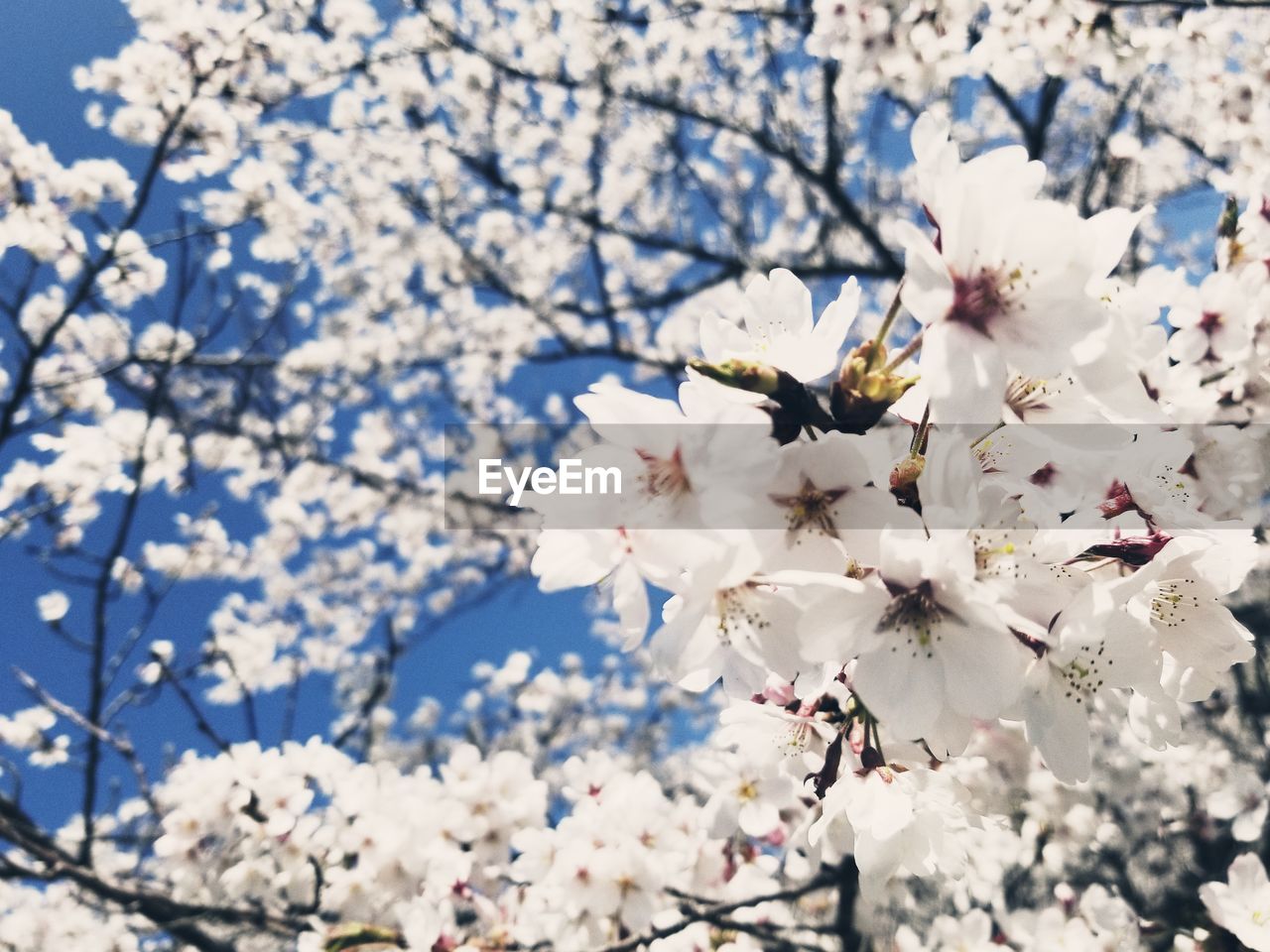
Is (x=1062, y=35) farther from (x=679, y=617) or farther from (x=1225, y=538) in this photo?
(x=679, y=617)

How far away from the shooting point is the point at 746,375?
78 centimetres

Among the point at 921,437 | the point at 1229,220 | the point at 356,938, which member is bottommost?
the point at 356,938

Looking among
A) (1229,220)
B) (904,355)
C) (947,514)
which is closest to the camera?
(947,514)

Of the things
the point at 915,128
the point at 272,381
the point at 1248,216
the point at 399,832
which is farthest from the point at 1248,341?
the point at 272,381

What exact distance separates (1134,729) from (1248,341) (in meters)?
1.22

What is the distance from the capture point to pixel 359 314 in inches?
330

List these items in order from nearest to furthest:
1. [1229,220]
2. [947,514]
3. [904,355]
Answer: [947,514], [904,355], [1229,220]

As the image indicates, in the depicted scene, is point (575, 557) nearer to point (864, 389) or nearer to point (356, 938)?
point (864, 389)

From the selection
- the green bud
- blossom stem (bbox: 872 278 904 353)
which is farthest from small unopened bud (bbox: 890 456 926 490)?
the green bud

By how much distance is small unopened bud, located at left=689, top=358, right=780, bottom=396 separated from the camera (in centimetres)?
78

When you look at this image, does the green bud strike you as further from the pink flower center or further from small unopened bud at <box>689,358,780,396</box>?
the pink flower center

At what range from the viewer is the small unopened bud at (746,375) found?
778 mm

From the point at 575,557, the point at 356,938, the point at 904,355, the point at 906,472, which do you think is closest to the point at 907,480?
the point at 906,472

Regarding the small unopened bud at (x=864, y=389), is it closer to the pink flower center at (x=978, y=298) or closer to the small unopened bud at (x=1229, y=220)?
the pink flower center at (x=978, y=298)
